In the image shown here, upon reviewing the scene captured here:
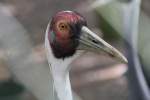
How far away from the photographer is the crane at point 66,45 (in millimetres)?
1546

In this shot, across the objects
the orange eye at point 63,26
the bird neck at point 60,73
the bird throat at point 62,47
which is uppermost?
the orange eye at point 63,26

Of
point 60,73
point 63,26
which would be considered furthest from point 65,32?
point 60,73

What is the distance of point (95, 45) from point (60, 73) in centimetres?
14

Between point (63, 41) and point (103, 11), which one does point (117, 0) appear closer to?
point (103, 11)

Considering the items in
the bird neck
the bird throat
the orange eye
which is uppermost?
the orange eye

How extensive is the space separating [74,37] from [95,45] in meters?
0.06

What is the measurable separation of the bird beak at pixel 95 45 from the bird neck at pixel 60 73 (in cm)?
7

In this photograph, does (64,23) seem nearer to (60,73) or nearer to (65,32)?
(65,32)

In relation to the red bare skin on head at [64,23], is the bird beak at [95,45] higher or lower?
lower

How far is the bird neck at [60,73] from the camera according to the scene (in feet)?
5.31

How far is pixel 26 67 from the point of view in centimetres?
205

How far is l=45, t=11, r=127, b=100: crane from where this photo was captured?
60.9 inches

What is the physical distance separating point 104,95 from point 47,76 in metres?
0.75

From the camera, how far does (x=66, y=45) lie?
159cm
